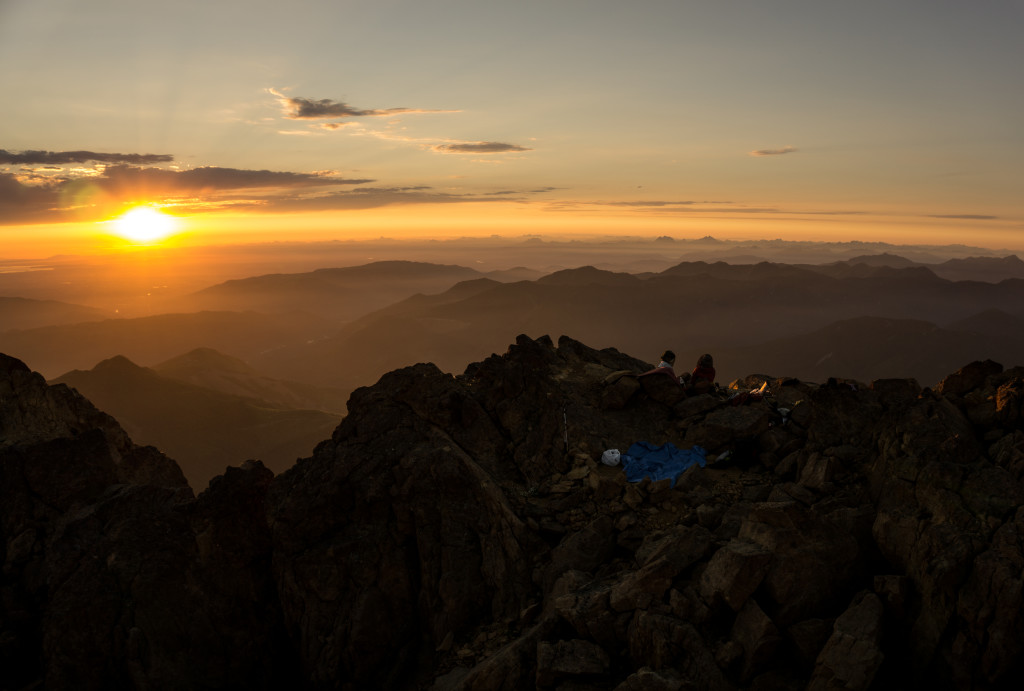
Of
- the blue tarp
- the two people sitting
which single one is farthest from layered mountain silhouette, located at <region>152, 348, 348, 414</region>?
the blue tarp

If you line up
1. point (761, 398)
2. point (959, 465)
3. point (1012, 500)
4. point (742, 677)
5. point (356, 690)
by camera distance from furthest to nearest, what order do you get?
point (761, 398), point (356, 690), point (959, 465), point (1012, 500), point (742, 677)

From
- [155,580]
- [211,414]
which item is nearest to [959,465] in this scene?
[155,580]

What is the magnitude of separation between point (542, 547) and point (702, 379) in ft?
28.4

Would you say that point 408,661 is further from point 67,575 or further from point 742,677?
point 67,575

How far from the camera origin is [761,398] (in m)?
18.5

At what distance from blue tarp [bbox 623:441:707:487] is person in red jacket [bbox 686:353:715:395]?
3.19m

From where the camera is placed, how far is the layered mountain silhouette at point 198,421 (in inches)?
3327

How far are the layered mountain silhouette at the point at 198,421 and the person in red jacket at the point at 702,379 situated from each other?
71388mm

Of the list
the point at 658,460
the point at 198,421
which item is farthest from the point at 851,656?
the point at 198,421

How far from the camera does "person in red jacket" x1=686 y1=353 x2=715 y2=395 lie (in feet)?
64.1

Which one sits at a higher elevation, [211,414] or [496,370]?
[496,370]

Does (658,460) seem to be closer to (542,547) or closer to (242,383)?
(542,547)

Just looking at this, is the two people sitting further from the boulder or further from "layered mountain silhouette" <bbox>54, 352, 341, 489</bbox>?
"layered mountain silhouette" <bbox>54, 352, 341, 489</bbox>

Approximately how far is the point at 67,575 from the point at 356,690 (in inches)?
323
